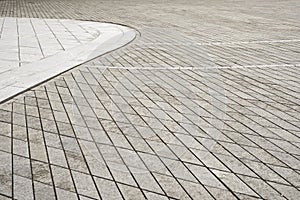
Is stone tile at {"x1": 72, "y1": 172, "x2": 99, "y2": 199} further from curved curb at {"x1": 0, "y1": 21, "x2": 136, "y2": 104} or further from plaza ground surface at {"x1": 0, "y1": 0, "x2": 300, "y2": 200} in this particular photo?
curved curb at {"x1": 0, "y1": 21, "x2": 136, "y2": 104}

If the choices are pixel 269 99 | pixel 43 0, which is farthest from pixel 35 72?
pixel 43 0

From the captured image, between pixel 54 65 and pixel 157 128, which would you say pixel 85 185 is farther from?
pixel 54 65

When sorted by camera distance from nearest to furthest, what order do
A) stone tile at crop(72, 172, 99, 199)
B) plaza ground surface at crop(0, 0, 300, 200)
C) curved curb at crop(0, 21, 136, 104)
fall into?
stone tile at crop(72, 172, 99, 199) → plaza ground surface at crop(0, 0, 300, 200) → curved curb at crop(0, 21, 136, 104)

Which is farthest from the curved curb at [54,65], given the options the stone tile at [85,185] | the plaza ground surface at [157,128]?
the stone tile at [85,185]

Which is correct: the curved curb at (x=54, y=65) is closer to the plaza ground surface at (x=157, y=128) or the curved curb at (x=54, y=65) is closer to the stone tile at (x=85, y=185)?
the plaza ground surface at (x=157, y=128)

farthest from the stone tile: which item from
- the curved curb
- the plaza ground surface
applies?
the curved curb

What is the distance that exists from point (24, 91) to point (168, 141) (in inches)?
118

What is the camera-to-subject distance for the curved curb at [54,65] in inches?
237

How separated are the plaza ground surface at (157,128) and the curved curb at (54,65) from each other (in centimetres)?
18

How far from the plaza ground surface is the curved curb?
Result: 0.60 ft

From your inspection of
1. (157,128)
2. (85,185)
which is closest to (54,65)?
(157,128)

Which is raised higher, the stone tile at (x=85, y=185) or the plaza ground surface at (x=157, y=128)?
the plaza ground surface at (x=157, y=128)

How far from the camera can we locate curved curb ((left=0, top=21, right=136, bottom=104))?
6027 mm

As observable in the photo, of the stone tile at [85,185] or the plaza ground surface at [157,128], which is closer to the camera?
the stone tile at [85,185]
